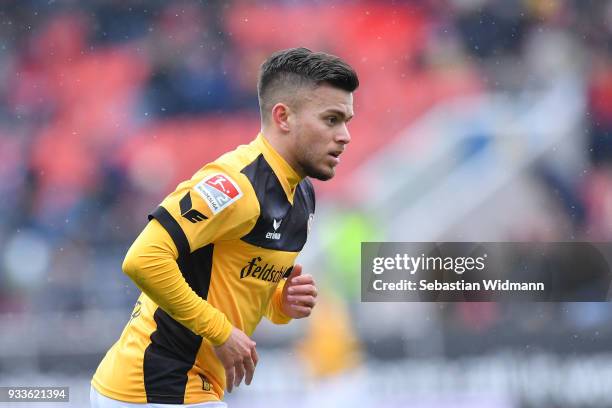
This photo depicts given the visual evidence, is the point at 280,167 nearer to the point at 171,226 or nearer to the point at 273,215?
the point at 273,215

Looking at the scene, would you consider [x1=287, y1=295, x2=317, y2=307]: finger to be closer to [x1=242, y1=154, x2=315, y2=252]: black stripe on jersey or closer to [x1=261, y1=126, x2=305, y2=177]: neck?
[x1=242, y1=154, x2=315, y2=252]: black stripe on jersey

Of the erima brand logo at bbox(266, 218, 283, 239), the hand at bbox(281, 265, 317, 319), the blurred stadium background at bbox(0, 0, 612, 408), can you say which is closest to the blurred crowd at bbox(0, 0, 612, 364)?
the blurred stadium background at bbox(0, 0, 612, 408)

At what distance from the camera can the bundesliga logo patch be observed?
7.64 feet

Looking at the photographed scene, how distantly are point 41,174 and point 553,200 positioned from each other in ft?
14.4

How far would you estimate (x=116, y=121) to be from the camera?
7.61 meters

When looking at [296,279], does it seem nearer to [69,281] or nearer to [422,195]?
[422,195]

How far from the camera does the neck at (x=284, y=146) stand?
2.59 meters

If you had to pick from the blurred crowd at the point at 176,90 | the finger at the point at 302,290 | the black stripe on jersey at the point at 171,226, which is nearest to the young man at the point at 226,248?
the black stripe on jersey at the point at 171,226

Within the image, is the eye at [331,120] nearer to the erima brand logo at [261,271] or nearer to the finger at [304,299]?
the erima brand logo at [261,271]

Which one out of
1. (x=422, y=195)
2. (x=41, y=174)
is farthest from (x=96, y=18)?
(x=422, y=195)

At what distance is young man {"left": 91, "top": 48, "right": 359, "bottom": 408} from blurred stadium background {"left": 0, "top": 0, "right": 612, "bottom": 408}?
3650 mm

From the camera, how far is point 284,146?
259 centimetres

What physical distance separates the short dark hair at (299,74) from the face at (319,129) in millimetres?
32

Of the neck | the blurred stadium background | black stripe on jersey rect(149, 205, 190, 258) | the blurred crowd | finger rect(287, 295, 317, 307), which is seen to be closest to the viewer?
black stripe on jersey rect(149, 205, 190, 258)
